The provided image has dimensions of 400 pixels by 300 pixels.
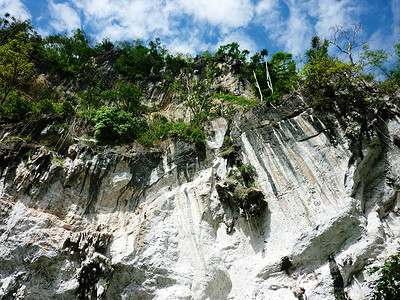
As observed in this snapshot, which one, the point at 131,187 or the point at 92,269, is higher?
the point at 131,187

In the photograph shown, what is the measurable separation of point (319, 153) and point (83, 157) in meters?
12.6

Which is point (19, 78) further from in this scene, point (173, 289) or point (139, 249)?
point (173, 289)

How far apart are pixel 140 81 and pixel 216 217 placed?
812 inches

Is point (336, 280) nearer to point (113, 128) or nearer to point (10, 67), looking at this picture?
point (113, 128)

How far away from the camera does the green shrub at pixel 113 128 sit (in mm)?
17219

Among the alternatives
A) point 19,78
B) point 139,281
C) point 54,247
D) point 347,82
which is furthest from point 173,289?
point 19,78

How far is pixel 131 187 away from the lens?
15.1 meters

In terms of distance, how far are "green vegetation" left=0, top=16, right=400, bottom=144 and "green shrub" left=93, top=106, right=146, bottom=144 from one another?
2.4 inches

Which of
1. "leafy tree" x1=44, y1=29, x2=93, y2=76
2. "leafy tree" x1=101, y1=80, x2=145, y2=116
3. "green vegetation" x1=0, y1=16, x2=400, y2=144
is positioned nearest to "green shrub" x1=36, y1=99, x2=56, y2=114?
"green vegetation" x1=0, y1=16, x2=400, y2=144

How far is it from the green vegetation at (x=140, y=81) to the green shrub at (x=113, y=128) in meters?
0.06

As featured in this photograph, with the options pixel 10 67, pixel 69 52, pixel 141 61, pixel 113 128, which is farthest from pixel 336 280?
pixel 69 52

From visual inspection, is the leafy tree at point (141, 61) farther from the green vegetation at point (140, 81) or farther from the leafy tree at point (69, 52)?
the leafy tree at point (69, 52)

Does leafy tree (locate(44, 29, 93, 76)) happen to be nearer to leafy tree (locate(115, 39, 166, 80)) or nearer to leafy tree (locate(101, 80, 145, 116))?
leafy tree (locate(115, 39, 166, 80))

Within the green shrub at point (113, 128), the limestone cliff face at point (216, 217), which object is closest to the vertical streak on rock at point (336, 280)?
the limestone cliff face at point (216, 217)
